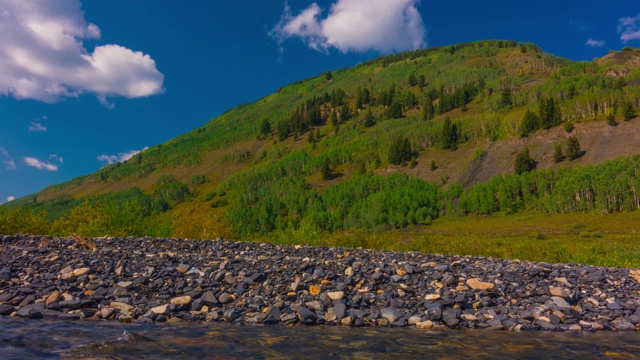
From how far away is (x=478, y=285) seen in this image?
12867 millimetres

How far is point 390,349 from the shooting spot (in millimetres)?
8039

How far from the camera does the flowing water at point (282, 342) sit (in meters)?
7.22

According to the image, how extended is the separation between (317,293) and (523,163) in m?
189

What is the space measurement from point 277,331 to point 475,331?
5.54m

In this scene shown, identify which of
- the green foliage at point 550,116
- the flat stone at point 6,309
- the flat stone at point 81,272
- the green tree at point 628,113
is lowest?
the flat stone at point 6,309

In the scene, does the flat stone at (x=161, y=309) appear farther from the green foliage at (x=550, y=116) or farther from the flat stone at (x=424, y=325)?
the green foliage at (x=550, y=116)

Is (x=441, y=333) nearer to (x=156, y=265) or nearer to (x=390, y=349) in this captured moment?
(x=390, y=349)

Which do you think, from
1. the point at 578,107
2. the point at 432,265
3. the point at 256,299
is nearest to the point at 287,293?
the point at 256,299

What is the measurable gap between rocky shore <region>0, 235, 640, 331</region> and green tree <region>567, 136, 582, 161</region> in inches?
7185

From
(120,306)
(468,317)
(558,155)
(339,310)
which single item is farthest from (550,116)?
(120,306)

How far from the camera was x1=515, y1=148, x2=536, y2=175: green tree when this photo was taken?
563 feet

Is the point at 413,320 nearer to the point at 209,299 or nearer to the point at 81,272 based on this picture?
the point at 209,299

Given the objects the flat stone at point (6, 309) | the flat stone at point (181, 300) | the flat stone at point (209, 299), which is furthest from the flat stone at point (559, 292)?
the flat stone at point (6, 309)

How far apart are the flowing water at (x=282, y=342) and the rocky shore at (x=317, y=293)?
0.78 m
